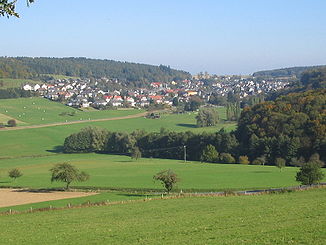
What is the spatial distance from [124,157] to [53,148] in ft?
55.2

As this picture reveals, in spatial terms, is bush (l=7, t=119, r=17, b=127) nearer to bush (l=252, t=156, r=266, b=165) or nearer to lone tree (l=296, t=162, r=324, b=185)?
bush (l=252, t=156, r=266, b=165)

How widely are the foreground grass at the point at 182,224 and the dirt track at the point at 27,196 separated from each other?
10.9 m

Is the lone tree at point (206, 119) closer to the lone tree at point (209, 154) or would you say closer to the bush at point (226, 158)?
the lone tree at point (209, 154)

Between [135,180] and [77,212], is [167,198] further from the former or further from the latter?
[135,180]

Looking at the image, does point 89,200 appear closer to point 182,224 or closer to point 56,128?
point 182,224

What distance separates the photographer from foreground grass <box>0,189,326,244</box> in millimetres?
18281

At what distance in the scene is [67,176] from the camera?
49344 mm

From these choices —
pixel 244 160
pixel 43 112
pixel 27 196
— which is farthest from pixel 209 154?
pixel 43 112

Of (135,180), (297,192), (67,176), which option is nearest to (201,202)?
(297,192)

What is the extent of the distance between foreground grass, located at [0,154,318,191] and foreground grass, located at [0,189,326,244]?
644 inches

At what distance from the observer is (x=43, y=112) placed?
→ 141 m

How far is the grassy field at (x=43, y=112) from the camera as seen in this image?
130 m

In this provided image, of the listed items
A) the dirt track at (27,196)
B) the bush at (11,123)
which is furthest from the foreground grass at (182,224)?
the bush at (11,123)

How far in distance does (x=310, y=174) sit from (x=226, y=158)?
3665cm
